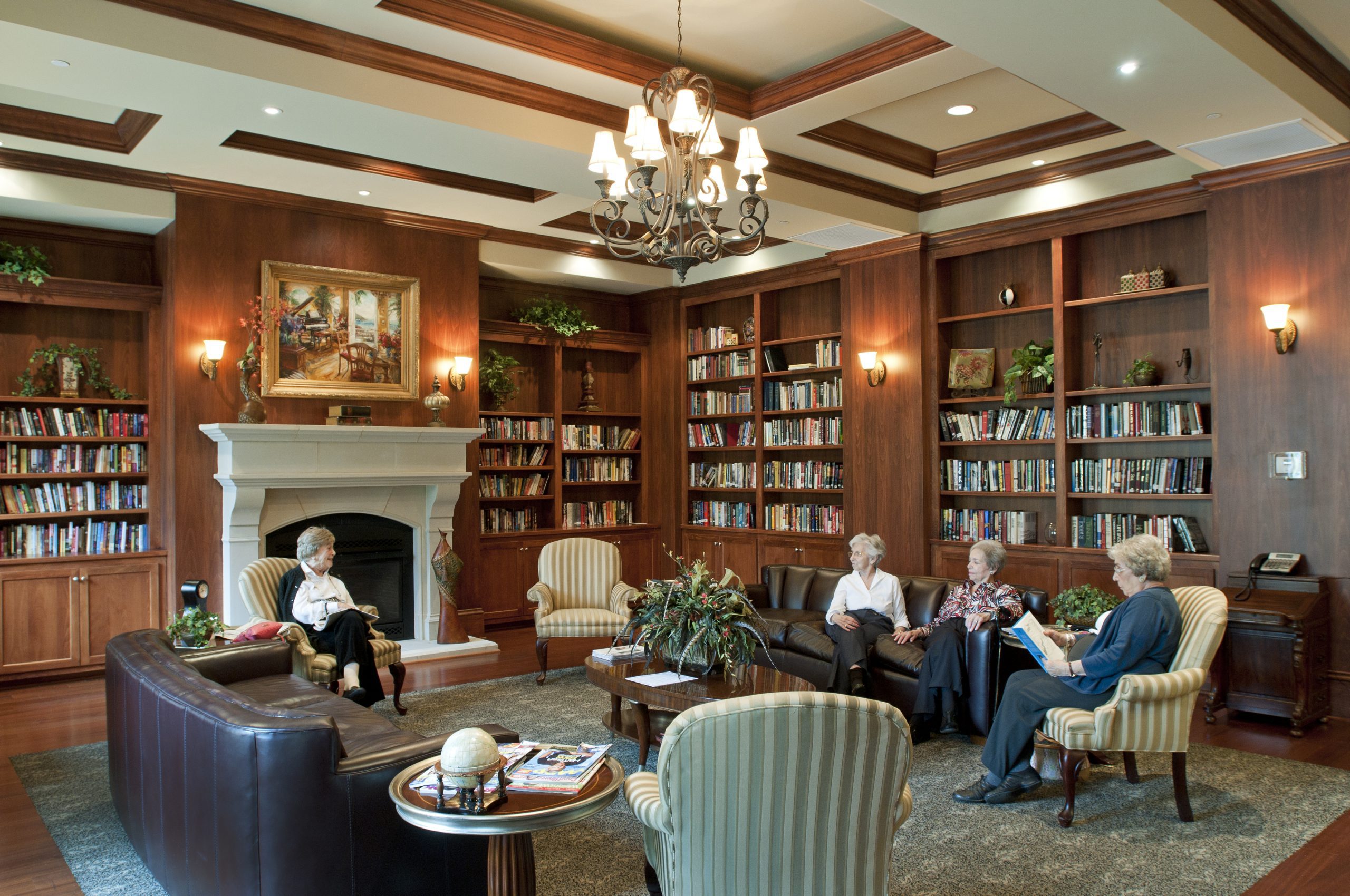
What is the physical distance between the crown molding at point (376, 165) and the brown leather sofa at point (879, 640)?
3.26 metres

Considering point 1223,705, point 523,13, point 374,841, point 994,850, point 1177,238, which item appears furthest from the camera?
point 1177,238

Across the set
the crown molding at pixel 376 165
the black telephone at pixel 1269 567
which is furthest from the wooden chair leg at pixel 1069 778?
the crown molding at pixel 376 165

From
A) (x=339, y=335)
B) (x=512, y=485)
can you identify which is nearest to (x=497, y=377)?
(x=512, y=485)

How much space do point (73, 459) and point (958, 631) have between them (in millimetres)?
6049

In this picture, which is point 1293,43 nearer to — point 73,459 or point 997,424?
point 997,424

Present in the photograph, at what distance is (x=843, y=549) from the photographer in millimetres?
7805

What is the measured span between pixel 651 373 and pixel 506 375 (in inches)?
64.8

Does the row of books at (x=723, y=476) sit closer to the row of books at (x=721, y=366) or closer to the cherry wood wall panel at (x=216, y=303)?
the row of books at (x=721, y=366)

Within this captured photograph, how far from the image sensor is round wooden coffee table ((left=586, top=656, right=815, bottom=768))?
4203 millimetres

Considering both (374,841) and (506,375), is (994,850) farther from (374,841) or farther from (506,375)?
(506,375)

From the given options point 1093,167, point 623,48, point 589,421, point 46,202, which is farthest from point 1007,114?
point 46,202

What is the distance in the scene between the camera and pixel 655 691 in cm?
427

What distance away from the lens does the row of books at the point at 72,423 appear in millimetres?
6453

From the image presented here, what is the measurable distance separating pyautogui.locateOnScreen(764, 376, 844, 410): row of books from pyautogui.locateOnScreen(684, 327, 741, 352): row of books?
1.88 ft
